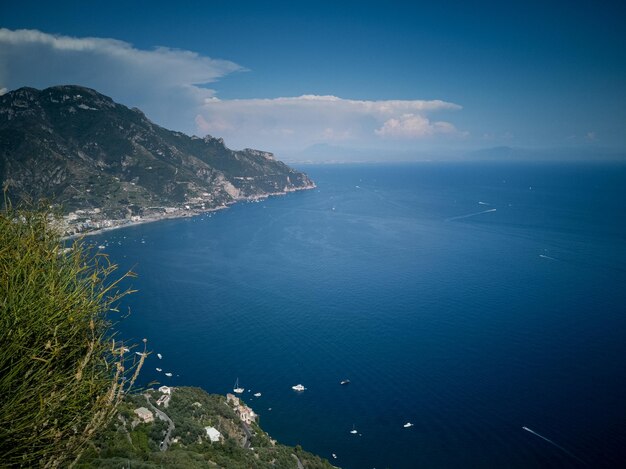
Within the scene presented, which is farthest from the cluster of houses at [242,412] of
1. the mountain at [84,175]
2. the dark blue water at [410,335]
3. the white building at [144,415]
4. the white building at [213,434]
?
the mountain at [84,175]

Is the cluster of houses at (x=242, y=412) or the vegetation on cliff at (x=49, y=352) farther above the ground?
the vegetation on cliff at (x=49, y=352)

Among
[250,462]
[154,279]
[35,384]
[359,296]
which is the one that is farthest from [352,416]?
[154,279]

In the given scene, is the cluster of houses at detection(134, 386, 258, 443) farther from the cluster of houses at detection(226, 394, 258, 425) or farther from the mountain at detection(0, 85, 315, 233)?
the mountain at detection(0, 85, 315, 233)

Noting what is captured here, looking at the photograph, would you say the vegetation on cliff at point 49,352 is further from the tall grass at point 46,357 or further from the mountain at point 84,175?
the mountain at point 84,175

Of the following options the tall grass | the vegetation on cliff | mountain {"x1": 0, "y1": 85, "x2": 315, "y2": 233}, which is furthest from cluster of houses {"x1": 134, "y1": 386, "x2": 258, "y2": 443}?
mountain {"x1": 0, "y1": 85, "x2": 315, "y2": 233}

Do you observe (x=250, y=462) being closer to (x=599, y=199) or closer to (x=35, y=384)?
(x=35, y=384)

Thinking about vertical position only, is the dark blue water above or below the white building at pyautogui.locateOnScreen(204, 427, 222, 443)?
below

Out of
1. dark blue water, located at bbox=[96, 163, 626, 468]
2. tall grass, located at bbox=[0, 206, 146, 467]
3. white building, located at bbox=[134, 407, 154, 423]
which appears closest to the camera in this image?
tall grass, located at bbox=[0, 206, 146, 467]
